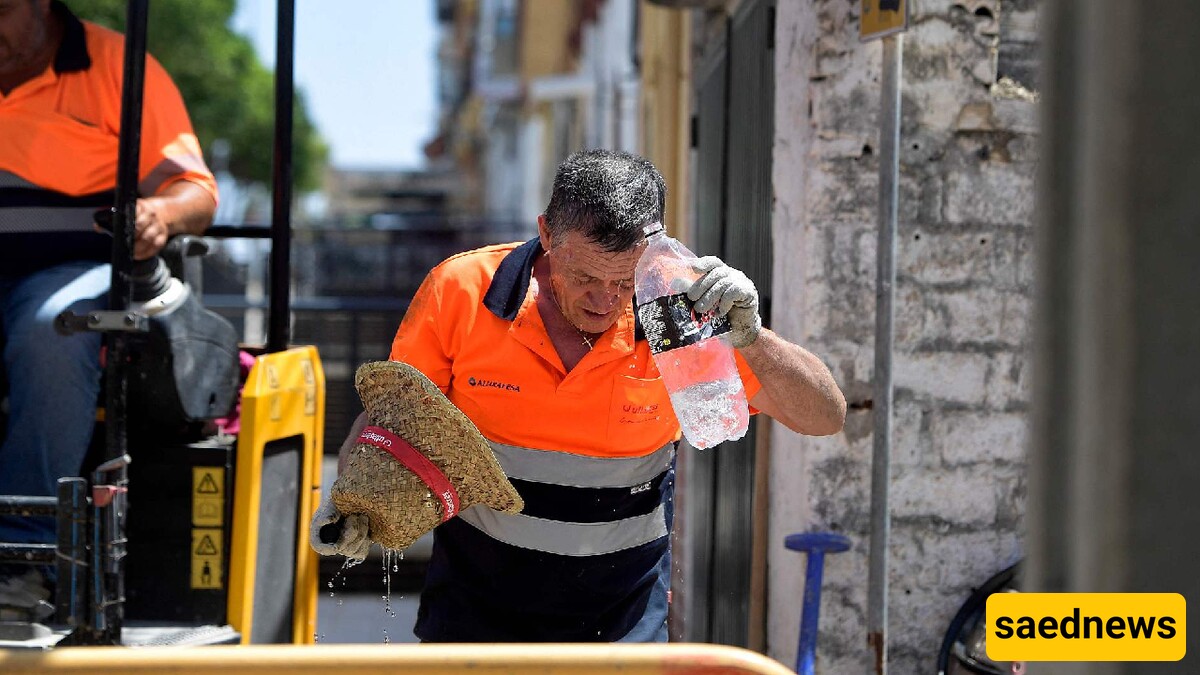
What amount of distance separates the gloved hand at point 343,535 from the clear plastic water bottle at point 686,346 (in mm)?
635

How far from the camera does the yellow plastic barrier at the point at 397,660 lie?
1.53 m

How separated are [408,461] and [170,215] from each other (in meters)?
1.19

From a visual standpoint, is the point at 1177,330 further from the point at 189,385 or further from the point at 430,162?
the point at 430,162

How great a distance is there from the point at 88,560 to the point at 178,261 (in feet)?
2.89

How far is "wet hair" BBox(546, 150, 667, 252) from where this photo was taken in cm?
253

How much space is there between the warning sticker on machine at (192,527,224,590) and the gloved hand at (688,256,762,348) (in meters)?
1.51

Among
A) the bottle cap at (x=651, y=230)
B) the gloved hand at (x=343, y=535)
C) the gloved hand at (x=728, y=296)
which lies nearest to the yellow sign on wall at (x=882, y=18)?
the bottle cap at (x=651, y=230)

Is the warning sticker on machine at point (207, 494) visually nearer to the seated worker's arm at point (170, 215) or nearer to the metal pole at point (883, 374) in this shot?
the seated worker's arm at point (170, 215)

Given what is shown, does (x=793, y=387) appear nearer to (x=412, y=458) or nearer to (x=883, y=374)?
(x=412, y=458)

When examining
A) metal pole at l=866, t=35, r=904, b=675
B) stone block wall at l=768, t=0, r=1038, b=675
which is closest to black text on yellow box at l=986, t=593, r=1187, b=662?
metal pole at l=866, t=35, r=904, b=675

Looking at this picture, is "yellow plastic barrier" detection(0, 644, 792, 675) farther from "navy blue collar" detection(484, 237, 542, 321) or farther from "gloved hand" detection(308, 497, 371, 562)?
"navy blue collar" detection(484, 237, 542, 321)

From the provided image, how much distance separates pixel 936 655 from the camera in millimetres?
3889

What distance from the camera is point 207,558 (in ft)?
10.7

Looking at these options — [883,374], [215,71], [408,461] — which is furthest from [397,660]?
[215,71]
